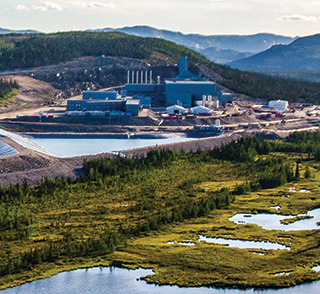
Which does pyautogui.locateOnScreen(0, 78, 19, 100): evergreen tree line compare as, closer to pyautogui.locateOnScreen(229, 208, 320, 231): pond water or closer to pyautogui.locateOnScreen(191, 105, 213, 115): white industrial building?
pyautogui.locateOnScreen(191, 105, 213, 115): white industrial building

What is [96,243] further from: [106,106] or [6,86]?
[6,86]

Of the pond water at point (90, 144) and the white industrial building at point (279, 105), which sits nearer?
the pond water at point (90, 144)

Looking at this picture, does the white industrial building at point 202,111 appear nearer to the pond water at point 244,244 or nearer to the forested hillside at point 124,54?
the forested hillside at point 124,54

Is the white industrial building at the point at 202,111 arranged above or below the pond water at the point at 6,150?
above

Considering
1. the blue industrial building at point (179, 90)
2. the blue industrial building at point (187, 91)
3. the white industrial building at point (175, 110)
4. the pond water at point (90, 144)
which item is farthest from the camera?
the blue industrial building at point (179, 90)

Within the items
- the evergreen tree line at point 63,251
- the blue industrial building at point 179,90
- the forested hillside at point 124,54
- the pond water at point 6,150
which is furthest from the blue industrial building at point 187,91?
the evergreen tree line at point 63,251

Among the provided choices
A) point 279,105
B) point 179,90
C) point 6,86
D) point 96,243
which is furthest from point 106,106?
point 96,243
